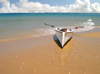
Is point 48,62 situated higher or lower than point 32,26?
lower

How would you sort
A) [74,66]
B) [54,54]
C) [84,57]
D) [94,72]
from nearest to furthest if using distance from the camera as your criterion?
1. [94,72]
2. [74,66]
3. [84,57]
4. [54,54]

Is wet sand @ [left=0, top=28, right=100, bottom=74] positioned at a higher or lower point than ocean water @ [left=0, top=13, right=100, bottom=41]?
lower

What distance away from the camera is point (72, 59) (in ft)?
19.4

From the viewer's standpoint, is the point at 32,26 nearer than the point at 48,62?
No

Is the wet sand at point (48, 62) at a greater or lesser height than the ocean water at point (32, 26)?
lesser

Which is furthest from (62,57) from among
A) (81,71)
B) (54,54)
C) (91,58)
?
(91,58)

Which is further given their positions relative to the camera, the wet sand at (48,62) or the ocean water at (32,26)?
the ocean water at (32,26)

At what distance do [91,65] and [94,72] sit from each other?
62cm

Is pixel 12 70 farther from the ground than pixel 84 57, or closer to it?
closer to it

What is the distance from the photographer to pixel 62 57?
6.20m

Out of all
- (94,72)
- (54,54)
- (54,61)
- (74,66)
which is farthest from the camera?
(54,54)

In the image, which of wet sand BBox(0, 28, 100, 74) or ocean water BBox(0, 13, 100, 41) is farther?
ocean water BBox(0, 13, 100, 41)

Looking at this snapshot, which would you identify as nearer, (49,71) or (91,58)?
(49,71)

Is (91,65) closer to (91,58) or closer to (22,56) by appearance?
(91,58)
